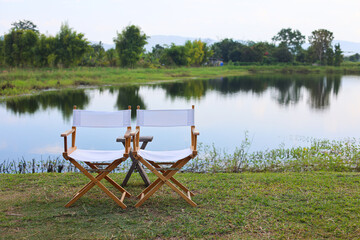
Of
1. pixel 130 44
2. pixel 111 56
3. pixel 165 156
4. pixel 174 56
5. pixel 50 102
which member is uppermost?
pixel 130 44

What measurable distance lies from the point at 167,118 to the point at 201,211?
111 centimetres

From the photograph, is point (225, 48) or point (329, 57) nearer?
point (329, 57)

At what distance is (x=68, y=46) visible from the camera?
1230 inches

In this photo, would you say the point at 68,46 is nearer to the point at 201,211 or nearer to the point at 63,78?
the point at 63,78

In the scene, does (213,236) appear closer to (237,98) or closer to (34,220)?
(34,220)

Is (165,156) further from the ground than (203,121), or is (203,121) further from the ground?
(165,156)

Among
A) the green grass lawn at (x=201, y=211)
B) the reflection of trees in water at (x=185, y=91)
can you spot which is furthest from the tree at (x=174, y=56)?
the green grass lawn at (x=201, y=211)

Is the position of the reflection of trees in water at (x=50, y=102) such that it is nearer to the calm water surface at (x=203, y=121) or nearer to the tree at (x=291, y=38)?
the calm water surface at (x=203, y=121)

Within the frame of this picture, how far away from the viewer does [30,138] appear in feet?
30.9

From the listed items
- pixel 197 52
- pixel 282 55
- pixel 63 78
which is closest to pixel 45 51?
pixel 63 78

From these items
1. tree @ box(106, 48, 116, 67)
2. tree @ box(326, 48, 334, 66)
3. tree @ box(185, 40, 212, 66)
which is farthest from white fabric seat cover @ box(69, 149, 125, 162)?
tree @ box(326, 48, 334, 66)

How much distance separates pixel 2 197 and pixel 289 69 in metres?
56.8

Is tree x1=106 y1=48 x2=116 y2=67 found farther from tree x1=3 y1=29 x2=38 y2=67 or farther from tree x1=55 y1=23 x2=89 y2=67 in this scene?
tree x1=3 y1=29 x2=38 y2=67

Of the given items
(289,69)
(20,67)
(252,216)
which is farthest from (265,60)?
(252,216)
